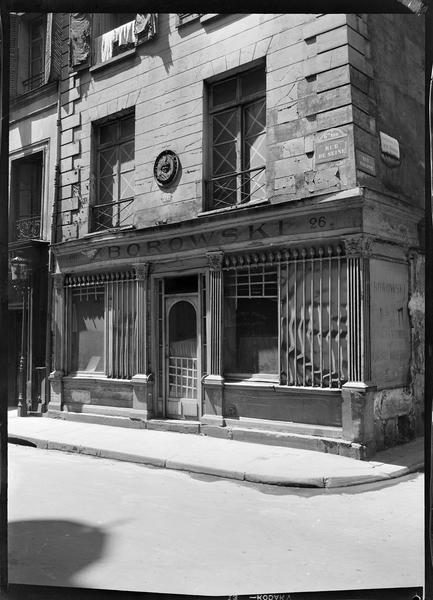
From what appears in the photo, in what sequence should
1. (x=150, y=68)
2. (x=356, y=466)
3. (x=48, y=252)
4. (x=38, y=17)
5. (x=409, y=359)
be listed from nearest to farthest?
(x=356, y=466) < (x=409, y=359) < (x=150, y=68) < (x=48, y=252) < (x=38, y=17)

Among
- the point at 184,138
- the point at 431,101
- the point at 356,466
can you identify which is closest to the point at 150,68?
the point at 184,138

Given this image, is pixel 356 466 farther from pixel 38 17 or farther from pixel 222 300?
pixel 38 17

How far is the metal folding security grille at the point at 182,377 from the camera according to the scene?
10.9 meters

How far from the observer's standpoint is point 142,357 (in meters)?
11.4

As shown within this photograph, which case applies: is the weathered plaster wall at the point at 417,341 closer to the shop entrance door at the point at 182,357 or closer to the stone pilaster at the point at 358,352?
the stone pilaster at the point at 358,352

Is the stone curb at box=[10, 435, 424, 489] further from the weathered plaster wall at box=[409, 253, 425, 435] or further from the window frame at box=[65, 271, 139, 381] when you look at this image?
the window frame at box=[65, 271, 139, 381]

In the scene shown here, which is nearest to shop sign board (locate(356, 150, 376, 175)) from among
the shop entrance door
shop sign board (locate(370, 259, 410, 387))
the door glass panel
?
shop sign board (locate(370, 259, 410, 387))

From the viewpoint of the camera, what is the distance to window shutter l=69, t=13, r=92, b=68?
12977 millimetres

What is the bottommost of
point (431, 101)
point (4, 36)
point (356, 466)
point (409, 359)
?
point (356, 466)

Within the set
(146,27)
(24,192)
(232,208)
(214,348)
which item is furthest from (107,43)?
(214,348)

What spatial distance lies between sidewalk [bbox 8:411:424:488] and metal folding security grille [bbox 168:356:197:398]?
88cm

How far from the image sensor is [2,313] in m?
2.86

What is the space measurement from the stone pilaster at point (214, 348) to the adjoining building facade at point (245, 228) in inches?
1.4

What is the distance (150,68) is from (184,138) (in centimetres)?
201
